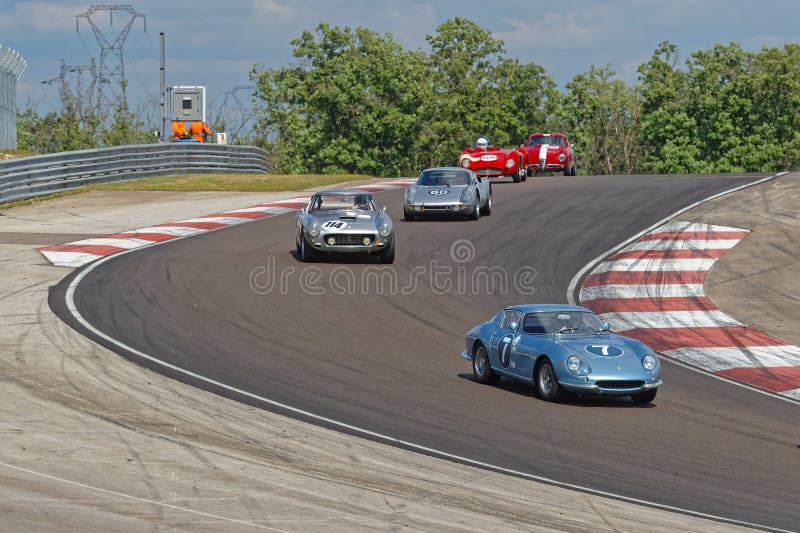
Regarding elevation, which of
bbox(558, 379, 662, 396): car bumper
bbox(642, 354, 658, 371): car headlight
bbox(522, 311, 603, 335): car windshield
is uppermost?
bbox(522, 311, 603, 335): car windshield

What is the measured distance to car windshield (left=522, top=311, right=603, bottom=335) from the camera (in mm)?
12056

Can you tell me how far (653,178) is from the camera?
3431cm

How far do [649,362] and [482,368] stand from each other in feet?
6.97

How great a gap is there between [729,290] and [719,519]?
11.4 meters

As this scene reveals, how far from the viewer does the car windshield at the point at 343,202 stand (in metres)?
20.5

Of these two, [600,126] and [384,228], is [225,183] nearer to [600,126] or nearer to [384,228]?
[384,228]

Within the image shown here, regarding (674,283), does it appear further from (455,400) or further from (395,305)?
(455,400)

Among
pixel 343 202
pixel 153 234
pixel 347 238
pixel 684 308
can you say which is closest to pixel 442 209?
pixel 343 202

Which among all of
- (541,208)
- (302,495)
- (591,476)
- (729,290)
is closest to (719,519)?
(591,476)

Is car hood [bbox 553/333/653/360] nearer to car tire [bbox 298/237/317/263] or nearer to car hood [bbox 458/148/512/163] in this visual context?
car tire [bbox 298/237/317/263]

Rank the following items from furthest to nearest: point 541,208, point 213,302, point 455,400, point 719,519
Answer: point 541,208
point 213,302
point 455,400
point 719,519

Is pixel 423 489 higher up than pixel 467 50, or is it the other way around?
pixel 467 50

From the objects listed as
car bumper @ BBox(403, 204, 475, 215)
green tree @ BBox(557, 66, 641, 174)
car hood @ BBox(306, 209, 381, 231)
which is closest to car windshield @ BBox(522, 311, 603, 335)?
car hood @ BBox(306, 209, 381, 231)

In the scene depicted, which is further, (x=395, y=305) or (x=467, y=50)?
(x=467, y=50)
